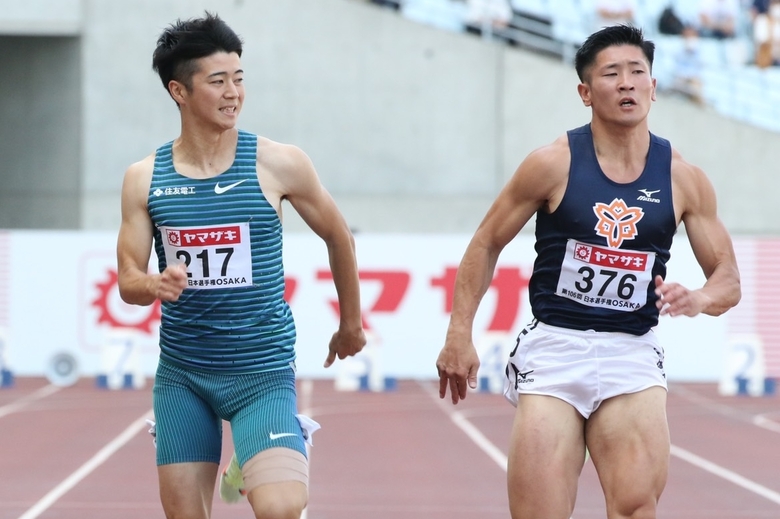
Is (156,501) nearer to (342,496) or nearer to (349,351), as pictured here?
(342,496)

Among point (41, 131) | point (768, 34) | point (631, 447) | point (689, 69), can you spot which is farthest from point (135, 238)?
point (768, 34)

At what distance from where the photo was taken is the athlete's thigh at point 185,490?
4.39m

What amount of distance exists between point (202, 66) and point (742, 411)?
10.4m

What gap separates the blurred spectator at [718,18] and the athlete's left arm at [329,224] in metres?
17.5

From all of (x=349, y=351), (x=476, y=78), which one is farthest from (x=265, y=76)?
(x=349, y=351)

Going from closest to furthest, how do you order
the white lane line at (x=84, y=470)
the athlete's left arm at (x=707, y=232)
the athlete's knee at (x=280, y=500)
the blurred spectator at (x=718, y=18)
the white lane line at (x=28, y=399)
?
1. the athlete's knee at (x=280, y=500)
2. the athlete's left arm at (x=707, y=232)
3. the white lane line at (x=84, y=470)
4. the white lane line at (x=28, y=399)
5. the blurred spectator at (x=718, y=18)

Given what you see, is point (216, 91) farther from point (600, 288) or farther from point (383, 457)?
point (383, 457)

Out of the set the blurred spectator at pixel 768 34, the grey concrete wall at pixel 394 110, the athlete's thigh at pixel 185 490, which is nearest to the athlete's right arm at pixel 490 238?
the athlete's thigh at pixel 185 490

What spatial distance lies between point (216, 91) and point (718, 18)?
1790cm

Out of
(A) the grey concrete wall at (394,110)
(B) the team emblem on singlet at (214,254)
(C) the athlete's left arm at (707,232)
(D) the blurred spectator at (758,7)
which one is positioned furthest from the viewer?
(D) the blurred spectator at (758,7)

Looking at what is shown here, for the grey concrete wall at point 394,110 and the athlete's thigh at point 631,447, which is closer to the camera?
the athlete's thigh at point 631,447

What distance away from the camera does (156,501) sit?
8.09 metres

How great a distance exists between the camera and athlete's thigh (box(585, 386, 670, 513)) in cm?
444

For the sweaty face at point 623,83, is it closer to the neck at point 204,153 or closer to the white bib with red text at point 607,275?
the white bib with red text at point 607,275
